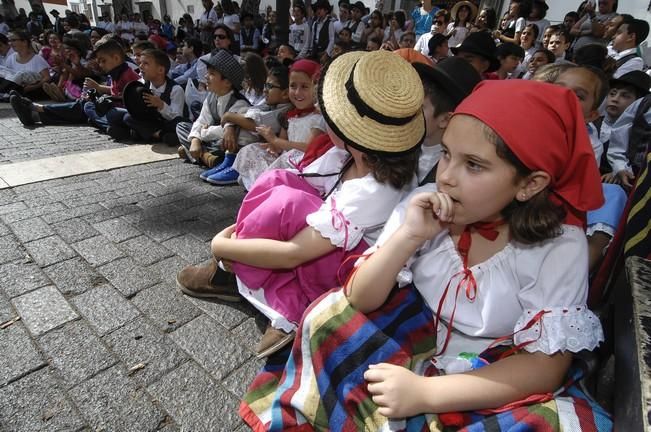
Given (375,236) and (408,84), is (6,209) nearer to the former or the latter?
(375,236)

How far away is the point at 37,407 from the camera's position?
1.49 m

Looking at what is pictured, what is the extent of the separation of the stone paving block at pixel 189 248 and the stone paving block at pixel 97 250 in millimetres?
311

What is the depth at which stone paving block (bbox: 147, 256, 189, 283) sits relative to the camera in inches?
90.4

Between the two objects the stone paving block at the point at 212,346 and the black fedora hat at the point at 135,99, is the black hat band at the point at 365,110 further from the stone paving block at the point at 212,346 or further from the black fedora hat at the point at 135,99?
the black fedora hat at the point at 135,99

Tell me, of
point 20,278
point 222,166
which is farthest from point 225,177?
point 20,278

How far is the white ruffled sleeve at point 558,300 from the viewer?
3.72ft

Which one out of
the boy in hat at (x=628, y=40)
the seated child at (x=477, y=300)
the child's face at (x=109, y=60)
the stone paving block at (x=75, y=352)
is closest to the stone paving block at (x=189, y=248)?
the stone paving block at (x=75, y=352)

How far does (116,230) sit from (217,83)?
6.33ft

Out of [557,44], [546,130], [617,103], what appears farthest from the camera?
[557,44]

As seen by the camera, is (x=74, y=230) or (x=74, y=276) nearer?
(x=74, y=276)

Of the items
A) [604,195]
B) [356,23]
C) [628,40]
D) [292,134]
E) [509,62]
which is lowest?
[292,134]

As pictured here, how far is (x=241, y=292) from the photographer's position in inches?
78.4

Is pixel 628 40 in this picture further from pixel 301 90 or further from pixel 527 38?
pixel 301 90

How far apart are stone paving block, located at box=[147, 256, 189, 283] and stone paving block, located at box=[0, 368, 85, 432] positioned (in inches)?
30.3
